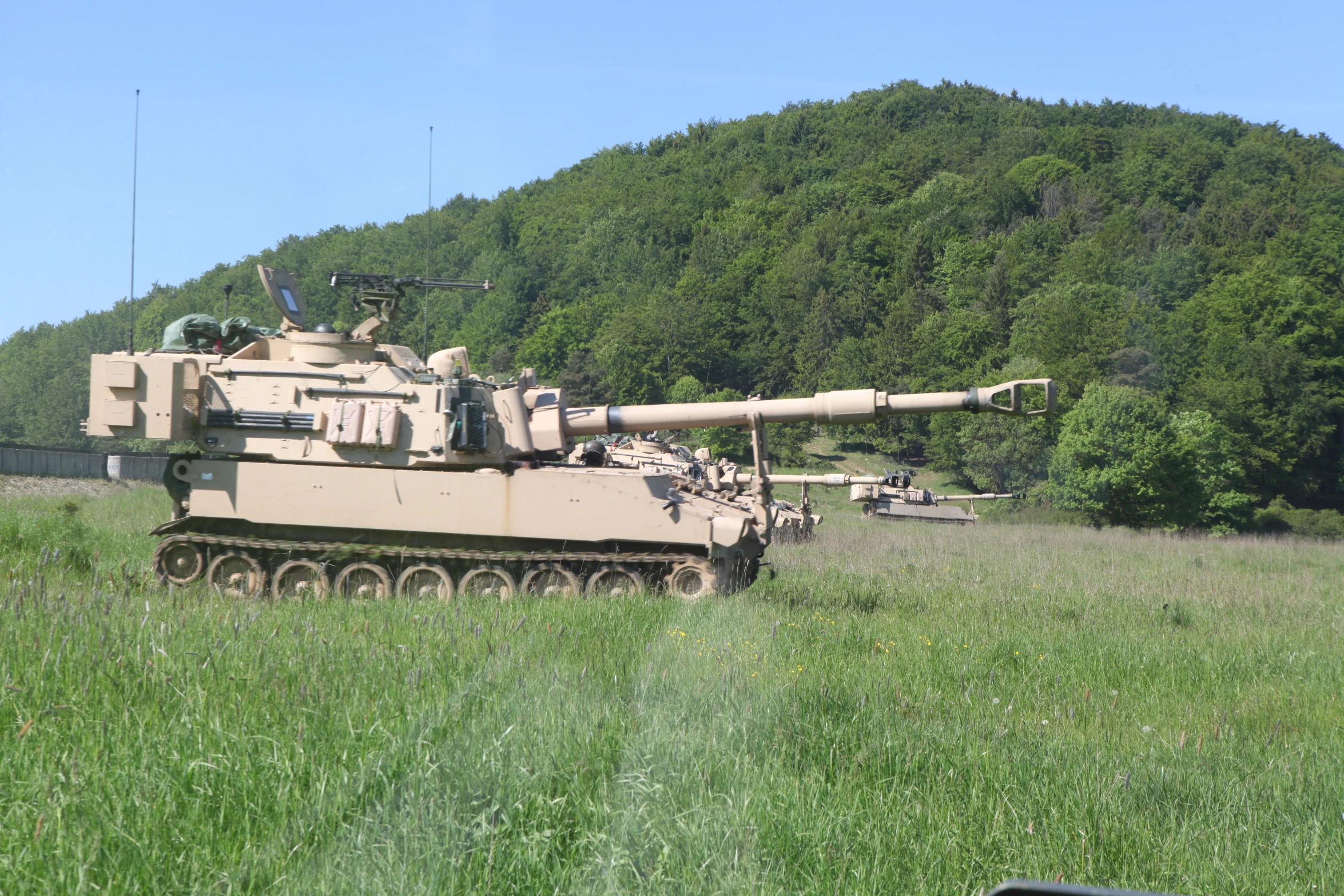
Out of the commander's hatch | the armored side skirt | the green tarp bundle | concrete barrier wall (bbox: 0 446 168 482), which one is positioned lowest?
the armored side skirt

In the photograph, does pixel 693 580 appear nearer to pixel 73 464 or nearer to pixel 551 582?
pixel 551 582

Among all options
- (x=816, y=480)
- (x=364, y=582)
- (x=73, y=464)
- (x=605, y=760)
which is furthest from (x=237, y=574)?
(x=73, y=464)

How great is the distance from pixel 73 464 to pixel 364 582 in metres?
33.6

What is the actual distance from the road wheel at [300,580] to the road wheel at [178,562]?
80 cm

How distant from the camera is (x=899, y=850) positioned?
3.79 m

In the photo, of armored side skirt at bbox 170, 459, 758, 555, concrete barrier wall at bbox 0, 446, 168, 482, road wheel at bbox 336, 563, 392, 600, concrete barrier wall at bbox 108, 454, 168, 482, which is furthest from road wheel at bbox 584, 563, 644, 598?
concrete barrier wall at bbox 108, 454, 168, 482

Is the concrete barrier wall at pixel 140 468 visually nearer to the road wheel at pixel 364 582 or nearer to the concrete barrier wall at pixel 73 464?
the concrete barrier wall at pixel 73 464

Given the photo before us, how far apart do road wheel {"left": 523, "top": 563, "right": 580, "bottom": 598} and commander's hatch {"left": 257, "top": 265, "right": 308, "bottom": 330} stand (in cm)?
406

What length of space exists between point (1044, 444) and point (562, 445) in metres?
43.8

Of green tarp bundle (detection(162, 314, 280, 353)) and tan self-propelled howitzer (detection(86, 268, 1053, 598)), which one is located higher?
green tarp bundle (detection(162, 314, 280, 353))

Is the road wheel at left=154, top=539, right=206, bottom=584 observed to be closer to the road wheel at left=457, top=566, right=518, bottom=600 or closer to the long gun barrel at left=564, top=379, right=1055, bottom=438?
the road wheel at left=457, top=566, right=518, bottom=600

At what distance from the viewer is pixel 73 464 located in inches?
1531

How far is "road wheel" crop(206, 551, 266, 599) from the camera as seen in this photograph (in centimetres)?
1090

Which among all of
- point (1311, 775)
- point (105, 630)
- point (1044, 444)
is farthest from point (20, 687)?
point (1044, 444)
